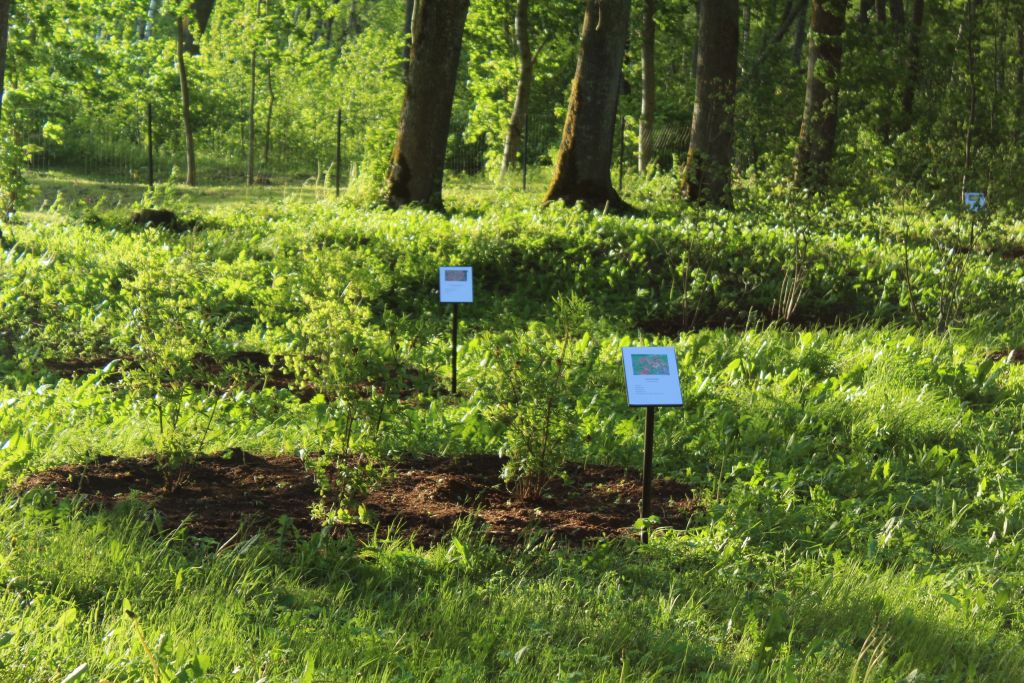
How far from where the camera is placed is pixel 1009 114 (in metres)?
11.5

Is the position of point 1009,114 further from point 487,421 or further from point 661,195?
point 487,421

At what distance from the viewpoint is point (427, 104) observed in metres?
13.7

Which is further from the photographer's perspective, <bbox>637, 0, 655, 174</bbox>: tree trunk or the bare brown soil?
<bbox>637, 0, 655, 174</bbox>: tree trunk

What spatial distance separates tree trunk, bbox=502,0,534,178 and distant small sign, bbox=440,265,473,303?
13.2 metres

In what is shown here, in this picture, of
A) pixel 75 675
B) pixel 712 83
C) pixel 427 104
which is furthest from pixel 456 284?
pixel 712 83

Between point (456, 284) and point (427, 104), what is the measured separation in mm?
7067

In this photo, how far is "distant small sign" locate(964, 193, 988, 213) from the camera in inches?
396

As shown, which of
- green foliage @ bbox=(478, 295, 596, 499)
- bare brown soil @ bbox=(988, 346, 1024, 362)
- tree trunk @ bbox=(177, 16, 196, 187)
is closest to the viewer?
green foliage @ bbox=(478, 295, 596, 499)

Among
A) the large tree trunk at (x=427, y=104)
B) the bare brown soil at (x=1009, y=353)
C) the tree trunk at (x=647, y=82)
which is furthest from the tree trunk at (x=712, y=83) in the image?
the bare brown soil at (x=1009, y=353)

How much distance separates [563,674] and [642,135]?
19513 millimetres

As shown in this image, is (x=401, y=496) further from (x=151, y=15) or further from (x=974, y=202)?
(x=151, y=15)

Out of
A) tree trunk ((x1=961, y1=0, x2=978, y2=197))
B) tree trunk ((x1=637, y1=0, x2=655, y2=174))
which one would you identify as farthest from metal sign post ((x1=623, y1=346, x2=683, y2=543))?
Answer: tree trunk ((x1=637, y1=0, x2=655, y2=174))

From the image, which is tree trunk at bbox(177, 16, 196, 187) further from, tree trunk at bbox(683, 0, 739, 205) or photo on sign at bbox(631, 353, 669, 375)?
photo on sign at bbox(631, 353, 669, 375)

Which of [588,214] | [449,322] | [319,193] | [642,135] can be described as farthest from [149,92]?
[449,322]
